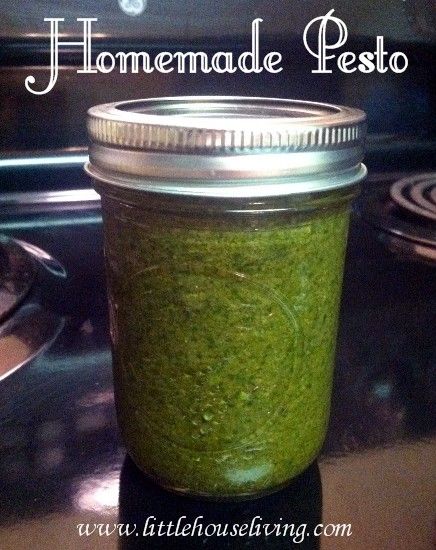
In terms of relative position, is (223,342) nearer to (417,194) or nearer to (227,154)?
(227,154)

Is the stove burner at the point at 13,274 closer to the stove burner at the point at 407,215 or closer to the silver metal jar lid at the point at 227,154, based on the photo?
the silver metal jar lid at the point at 227,154

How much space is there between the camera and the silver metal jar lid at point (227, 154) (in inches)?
13.1

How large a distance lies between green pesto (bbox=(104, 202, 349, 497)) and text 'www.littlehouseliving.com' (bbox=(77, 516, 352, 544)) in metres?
0.03

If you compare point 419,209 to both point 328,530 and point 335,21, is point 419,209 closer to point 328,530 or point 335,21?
point 335,21

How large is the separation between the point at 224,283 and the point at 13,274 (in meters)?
0.31

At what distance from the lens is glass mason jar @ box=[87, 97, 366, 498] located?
34cm

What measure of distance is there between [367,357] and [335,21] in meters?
0.45

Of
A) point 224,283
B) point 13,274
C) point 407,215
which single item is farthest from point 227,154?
point 407,215

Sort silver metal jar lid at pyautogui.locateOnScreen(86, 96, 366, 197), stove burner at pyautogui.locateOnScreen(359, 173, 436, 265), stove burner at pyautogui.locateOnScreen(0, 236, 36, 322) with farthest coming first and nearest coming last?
stove burner at pyautogui.locateOnScreen(359, 173, 436, 265), stove burner at pyautogui.locateOnScreen(0, 236, 36, 322), silver metal jar lid at pyautogui.locateOnScreen(86, 96, 366, 197)

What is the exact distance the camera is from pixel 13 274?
1.99ft

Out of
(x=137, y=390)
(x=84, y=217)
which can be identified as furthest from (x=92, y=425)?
(x=84, y=217)

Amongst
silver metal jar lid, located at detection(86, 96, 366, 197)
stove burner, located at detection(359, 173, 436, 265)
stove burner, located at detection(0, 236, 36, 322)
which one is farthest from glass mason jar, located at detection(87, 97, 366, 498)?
stove burner, located at detection(359, 173, 436, 265)

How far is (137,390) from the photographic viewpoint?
0.40m

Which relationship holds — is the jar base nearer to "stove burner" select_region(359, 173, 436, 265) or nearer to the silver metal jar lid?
the silver metal jar lid
